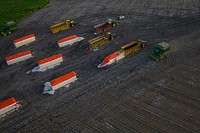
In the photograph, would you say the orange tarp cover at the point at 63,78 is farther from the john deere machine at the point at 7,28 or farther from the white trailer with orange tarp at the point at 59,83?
the john deere machine at the point at 7,28

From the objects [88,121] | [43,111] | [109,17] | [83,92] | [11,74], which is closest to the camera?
[88,121]

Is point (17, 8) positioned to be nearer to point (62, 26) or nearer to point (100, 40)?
point (62, 26)

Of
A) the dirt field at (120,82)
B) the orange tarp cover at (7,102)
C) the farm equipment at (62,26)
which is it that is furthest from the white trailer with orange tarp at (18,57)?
the orange tarp cover at (7,102)

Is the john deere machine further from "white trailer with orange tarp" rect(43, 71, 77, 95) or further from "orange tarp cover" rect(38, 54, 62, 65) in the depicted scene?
"white trailer with orange tarp" rect(43, 71, 77, 95)

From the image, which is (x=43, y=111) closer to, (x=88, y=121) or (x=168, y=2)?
(x=88, y=121)

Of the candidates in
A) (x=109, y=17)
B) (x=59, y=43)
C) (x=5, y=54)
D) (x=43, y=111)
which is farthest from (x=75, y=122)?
(x=109, y=17)

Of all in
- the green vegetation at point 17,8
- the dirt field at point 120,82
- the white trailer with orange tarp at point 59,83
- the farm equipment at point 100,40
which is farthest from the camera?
the green vegetation at point 17,8
